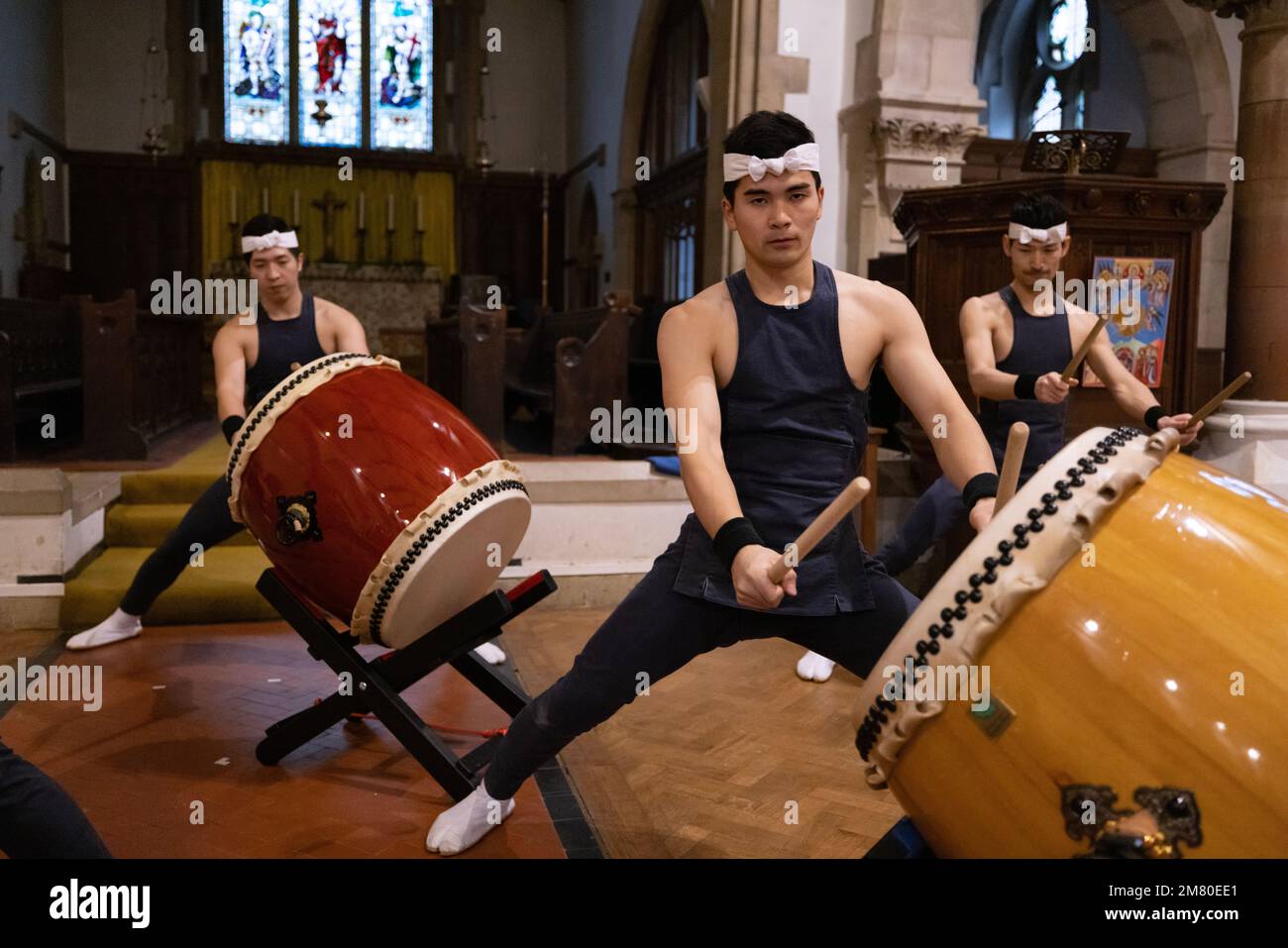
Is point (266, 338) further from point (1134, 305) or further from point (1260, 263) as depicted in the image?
point (1260, 263)

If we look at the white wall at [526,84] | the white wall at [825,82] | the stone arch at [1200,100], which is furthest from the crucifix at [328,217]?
the stone arch at [1200,100]

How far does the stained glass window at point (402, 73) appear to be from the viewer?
18141mm

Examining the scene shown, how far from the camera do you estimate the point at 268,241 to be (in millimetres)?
4188

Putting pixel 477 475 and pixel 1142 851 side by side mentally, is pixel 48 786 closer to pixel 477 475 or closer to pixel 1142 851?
pixel 477 475

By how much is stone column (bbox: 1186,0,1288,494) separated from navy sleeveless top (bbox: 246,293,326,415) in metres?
4.70

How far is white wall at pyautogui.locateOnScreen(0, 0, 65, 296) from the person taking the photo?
13.5 m

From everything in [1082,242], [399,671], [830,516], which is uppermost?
[1082,242]

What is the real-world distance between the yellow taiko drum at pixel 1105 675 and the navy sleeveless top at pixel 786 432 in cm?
61

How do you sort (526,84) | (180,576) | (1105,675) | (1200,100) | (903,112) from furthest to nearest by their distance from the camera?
(526,84), (1200,100), (903,112), (180,576), (1105,675)

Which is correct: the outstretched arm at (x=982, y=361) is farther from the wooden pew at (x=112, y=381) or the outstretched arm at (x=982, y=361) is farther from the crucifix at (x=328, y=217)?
the crucifix at (x=328, y=217)

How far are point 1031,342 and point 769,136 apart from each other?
7.21ft

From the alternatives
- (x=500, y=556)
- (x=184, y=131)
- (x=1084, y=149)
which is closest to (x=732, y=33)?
(x=1084, y=149)

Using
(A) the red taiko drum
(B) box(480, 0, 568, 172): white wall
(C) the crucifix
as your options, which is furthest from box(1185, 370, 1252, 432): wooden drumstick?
(B) box(480, 0, 568, 172): white wall

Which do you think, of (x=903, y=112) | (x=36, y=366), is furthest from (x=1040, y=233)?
(x=36, y=366)
